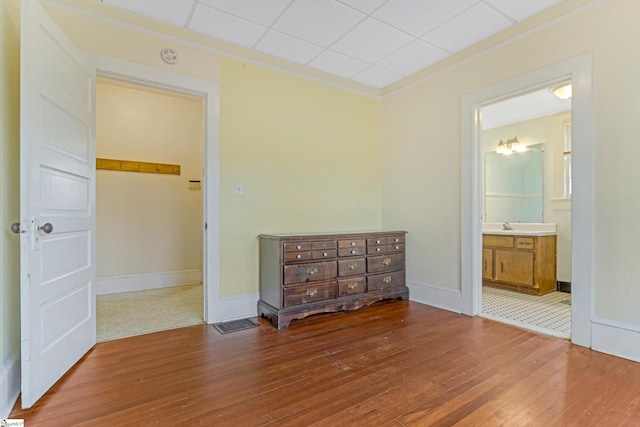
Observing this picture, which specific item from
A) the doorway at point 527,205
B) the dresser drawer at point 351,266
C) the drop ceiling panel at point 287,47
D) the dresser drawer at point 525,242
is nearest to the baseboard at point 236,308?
the dresser drawer at point 351,266

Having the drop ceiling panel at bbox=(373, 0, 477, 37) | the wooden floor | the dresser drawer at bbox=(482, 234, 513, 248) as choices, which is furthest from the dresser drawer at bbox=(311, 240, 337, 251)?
the dresser drawer at bbox=(482, 234, 513, 248)

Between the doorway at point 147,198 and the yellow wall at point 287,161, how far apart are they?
3.29ft

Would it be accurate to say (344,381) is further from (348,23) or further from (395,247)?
(348,23)

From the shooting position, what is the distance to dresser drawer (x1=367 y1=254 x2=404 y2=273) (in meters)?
3.48

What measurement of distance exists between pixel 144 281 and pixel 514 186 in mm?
5606

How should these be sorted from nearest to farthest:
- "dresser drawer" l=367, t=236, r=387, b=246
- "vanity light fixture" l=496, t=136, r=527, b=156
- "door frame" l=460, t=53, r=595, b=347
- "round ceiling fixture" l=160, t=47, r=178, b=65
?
"door frame" l=460, t=53, r=595, b=347
"round ceiling fixture" l=160, t=47, r=178, b=65
"dresser drawer" l=367, t=236, r=387, b=246
"vanity light fixture" l=496, t=136, r=527, b=156

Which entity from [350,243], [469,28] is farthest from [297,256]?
[469,28]

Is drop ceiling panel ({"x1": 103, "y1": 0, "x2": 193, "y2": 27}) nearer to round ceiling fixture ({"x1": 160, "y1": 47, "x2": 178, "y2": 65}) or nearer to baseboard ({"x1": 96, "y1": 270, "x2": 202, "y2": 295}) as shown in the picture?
round ceiling fixture ({"x1": 160, "y1": 47, "x2": 178, "y2": 65})

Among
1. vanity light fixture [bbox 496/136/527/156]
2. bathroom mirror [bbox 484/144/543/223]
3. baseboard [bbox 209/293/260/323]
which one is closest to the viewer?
baseboard [bbox 209/293/260/323]

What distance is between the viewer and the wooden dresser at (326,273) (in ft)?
9.59

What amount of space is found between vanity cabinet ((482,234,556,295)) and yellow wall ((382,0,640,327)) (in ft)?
4.69

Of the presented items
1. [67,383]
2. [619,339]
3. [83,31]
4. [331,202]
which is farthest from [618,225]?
[83,31]

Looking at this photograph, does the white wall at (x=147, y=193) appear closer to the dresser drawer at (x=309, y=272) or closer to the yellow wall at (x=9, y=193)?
the yellow wall at (x=9, y=193)

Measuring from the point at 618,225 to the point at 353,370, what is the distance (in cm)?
213
